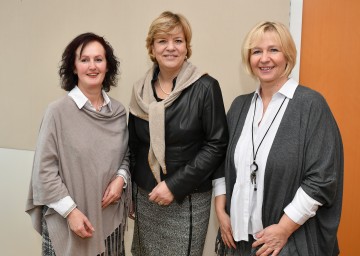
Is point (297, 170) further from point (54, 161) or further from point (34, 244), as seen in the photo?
point (34, 244)

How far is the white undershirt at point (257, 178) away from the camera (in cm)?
131

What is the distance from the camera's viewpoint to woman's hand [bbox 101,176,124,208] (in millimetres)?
1504

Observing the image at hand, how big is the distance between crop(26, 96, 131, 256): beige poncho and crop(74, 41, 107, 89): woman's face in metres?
0.11

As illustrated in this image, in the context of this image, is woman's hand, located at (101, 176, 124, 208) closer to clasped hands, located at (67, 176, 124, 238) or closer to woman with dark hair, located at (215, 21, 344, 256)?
clasped hands, located at (67, 176, 124, 238)

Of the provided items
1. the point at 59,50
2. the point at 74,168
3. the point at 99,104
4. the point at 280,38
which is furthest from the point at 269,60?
the point at 59,50

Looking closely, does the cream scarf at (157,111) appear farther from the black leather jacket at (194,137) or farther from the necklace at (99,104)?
the necklace at (99,104)

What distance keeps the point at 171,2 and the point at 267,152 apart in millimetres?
1142

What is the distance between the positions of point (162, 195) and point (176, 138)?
25cm

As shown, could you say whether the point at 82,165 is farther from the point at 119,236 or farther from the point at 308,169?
the point at 308,169

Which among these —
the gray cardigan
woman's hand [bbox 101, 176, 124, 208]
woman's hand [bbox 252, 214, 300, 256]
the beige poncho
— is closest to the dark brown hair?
the beige poncho

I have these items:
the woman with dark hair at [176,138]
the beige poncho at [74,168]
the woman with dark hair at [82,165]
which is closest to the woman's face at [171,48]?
the woman with dark hair at [176,138]

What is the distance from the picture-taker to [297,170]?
126 cm

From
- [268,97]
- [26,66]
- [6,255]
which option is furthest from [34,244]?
[268,97]

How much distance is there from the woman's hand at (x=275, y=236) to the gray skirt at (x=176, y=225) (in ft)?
1.07
